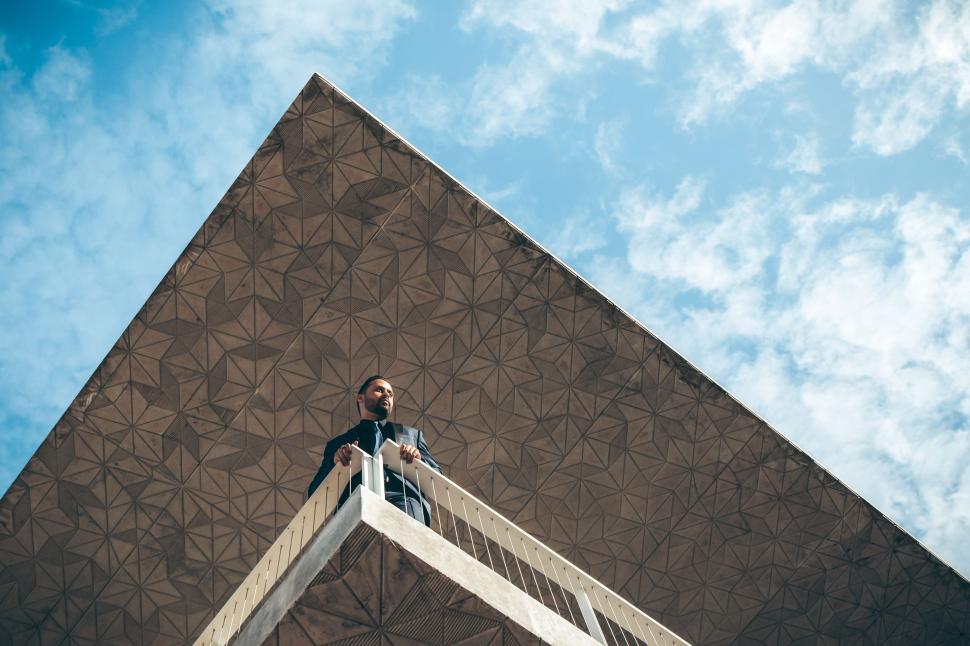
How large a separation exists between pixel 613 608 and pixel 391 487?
9.93 ft

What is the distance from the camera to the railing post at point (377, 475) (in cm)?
614

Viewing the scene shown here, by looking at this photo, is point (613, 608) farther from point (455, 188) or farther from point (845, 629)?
point (845, 629)

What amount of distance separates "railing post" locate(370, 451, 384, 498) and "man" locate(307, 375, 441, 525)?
31cm

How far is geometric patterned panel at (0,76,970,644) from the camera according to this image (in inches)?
512

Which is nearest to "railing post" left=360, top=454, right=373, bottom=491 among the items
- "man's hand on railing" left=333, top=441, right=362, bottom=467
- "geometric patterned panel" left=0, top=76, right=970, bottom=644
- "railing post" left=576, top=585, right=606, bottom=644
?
"man's hand on railing" left=333, top=441, right=362, bottom=467

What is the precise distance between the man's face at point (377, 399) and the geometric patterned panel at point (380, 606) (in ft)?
10.9

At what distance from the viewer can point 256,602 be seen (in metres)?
6.73

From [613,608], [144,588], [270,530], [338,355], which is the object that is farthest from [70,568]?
[613,608]

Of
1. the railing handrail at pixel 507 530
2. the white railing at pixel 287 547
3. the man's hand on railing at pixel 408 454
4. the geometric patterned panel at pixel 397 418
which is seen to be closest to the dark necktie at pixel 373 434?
the railing handrail at pixel 507 530

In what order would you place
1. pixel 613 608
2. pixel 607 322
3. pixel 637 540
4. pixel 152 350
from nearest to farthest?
pixel 613 608 < pixel 152 350 < pixel 607 322 < pixel 637 540

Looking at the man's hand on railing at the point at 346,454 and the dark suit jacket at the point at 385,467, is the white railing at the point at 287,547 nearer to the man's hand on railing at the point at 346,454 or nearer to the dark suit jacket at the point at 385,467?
the man's hand on railing at the point at 346,454

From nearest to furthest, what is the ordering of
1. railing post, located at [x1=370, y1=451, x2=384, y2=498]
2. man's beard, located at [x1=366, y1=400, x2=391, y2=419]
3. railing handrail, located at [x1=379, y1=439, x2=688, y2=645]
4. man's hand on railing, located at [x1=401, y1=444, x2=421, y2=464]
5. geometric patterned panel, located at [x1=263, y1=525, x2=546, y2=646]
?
geometric patterned panel, located at [x1=263, y1=525, x2=546, y2=646], railing post, located at [x1=370, y1=451, x2=384, y2=498], man's hand on railing, located at [x1=401, y1=444, x2=421, y2=464], railing handrail, located at [x1=379, y1=439, x2=688, y2=645], man's beard, located at [x1=366, y1=400, x2=391, y2=419]

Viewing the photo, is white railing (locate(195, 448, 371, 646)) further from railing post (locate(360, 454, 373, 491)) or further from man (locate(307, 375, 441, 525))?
man (locate(307, 375, 441, 525))

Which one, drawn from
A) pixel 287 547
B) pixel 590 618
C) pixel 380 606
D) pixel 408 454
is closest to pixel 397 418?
pixel 408 454
